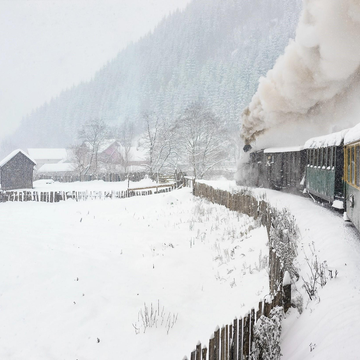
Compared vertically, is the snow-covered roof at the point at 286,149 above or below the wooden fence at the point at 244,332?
above

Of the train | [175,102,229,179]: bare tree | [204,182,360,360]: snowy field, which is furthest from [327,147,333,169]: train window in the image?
[175,102,229,179]: bare tree

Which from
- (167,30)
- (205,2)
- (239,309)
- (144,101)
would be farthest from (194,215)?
(205,2)

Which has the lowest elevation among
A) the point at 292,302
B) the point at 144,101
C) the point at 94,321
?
the point at 94,321

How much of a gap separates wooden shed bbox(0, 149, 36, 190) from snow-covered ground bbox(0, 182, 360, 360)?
77.0ft

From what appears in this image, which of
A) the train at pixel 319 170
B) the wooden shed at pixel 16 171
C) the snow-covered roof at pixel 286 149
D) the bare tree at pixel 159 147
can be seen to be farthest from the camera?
the bare tree at pixel 159 147

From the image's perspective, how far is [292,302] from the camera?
4.44 m

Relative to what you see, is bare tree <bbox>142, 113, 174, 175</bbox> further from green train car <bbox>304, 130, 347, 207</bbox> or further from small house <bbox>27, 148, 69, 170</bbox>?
small house <bbox>27, 148, 69, 170</bbox>

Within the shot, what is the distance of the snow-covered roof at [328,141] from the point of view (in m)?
8.93

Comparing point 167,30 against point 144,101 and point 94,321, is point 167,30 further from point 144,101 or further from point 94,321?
point 94,321

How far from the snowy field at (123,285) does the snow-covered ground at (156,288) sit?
0.02 m

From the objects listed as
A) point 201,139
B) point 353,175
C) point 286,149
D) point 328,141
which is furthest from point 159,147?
point 353,175

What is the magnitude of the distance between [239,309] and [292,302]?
1006mm

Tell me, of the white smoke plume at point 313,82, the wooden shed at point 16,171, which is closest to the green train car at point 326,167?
the white smoke plume at point 313,82

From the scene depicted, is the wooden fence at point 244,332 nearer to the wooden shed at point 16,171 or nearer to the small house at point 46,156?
the wooden shed at point 16,171
